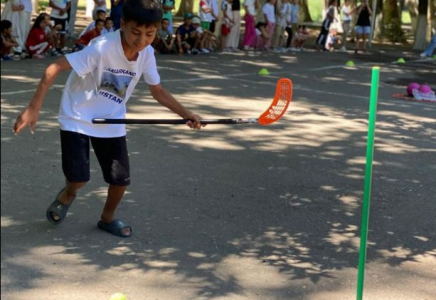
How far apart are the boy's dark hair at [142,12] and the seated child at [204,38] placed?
14.9m

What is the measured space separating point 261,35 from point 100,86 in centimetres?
1804

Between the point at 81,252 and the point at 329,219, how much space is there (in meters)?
2.02

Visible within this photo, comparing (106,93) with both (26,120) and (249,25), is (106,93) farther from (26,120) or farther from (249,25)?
(249,25)

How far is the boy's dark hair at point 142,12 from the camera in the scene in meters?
4.90

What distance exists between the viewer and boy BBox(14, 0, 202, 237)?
5.03 m

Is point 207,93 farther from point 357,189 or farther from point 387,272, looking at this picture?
point 387,272

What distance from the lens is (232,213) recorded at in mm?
6520

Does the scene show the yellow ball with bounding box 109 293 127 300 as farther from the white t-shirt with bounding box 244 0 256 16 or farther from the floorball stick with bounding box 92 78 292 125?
the white t-shirt with bounding box 244 0 256 16

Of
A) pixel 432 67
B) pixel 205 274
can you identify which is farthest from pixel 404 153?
pixel 432 67

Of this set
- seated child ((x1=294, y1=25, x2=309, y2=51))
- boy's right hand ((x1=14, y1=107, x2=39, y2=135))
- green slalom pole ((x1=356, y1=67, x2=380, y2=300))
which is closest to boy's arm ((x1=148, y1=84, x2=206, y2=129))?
boy's right hand ((x1=14, y1=107, x2=39, y2=135))

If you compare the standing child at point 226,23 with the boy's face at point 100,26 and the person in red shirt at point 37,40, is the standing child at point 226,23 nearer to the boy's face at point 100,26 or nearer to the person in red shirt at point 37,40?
the boy's face at point 100,26

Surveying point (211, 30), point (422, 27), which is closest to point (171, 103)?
point (211, 30)

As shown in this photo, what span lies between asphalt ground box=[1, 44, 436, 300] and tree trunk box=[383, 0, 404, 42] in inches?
783

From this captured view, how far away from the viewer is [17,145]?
26.2ft
